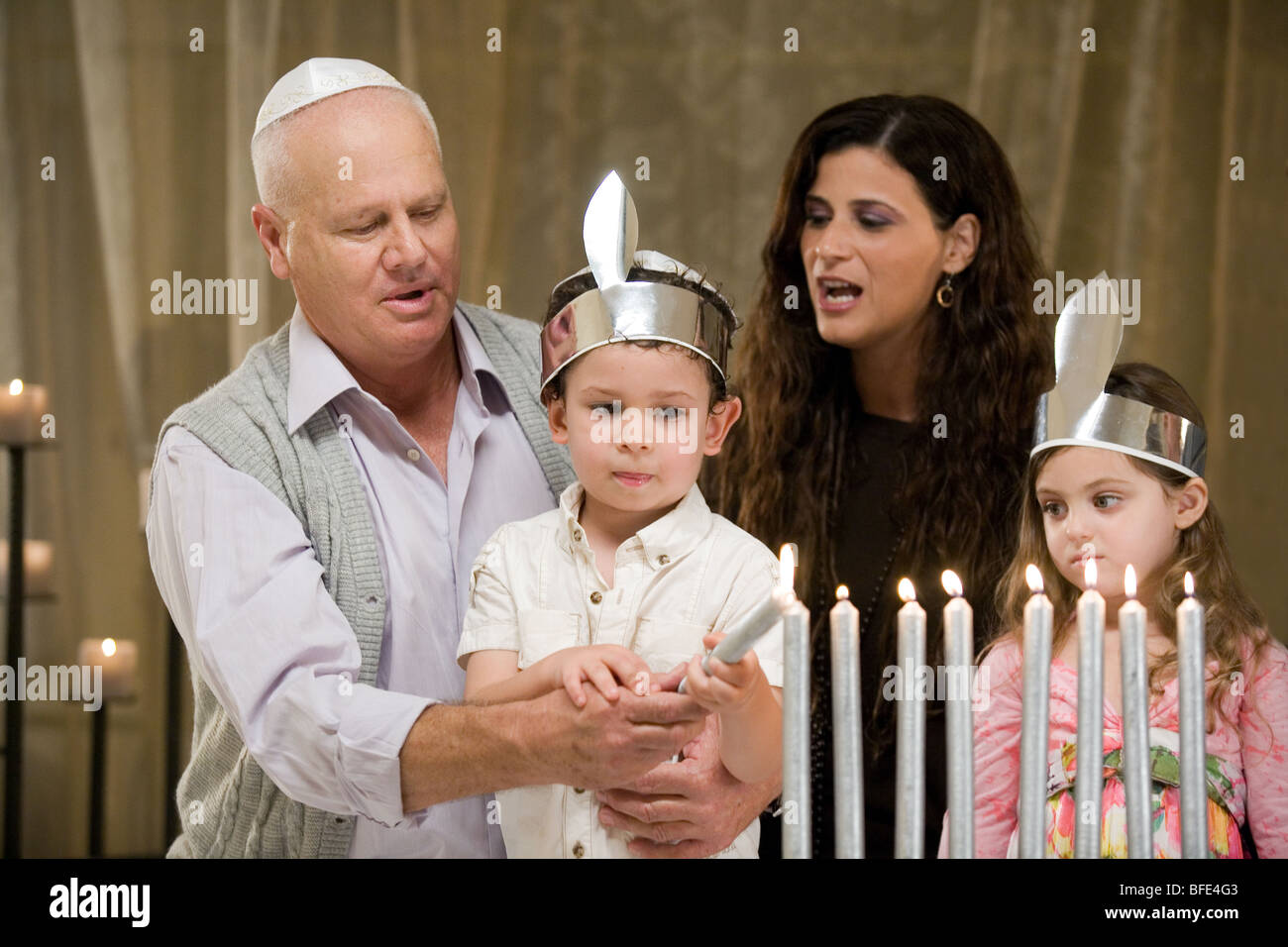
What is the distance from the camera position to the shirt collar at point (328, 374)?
188 centimetres

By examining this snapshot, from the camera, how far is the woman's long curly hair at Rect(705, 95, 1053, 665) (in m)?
2.13

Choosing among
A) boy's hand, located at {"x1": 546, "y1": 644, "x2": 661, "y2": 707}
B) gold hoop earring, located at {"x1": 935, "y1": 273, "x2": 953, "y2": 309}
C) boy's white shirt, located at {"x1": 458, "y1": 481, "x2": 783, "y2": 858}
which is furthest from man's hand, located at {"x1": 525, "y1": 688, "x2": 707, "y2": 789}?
gold hoop earring, located at {"x1": 935, "y1": 273, "x2": 953, "y2": 309}

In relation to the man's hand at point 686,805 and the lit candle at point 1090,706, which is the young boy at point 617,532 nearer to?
the man's hand at point 686,805

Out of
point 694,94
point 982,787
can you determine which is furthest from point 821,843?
point 694,94

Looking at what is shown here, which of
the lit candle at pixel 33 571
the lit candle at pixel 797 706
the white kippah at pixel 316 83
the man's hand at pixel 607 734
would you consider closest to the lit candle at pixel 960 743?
the lit candle at pixel 797 706

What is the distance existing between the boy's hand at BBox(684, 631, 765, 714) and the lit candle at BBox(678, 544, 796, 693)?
0.01 m

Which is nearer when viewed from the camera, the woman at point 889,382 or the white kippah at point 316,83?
the white kippah at point 316,83

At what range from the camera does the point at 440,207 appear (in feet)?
6.20

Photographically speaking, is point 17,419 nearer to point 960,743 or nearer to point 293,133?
point 293,133

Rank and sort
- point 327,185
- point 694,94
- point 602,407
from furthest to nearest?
point 694,94, point 327,185, point 602,407

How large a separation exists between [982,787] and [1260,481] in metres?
1.24

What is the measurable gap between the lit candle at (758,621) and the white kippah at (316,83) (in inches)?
37.2

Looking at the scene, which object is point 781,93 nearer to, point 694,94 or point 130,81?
point 694,94

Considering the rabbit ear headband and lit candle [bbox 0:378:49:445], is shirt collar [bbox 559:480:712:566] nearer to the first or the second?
the rabbit ear headband
